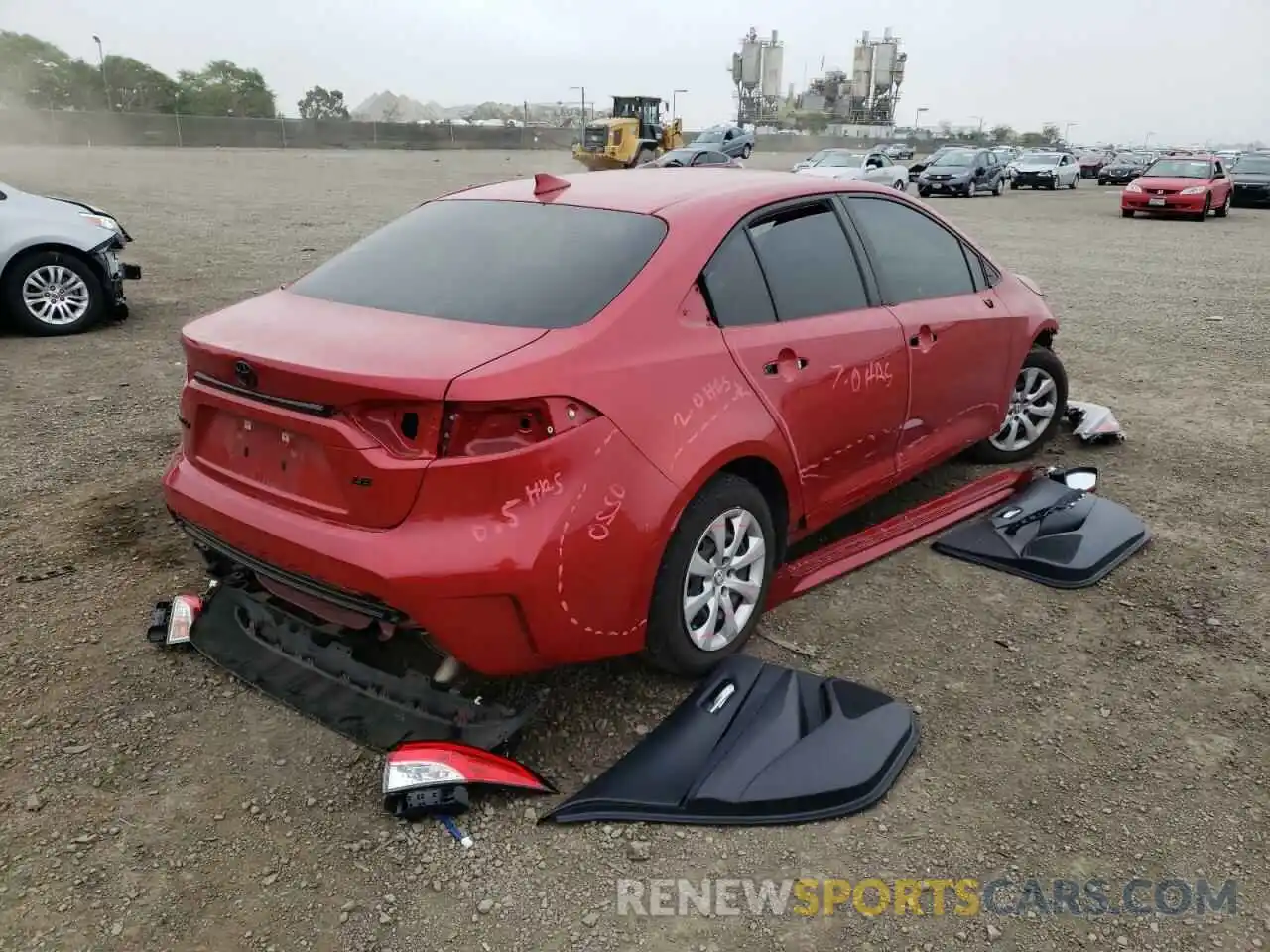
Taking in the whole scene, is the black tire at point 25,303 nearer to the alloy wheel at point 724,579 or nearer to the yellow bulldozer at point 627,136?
the alloy wheel at point 724,579

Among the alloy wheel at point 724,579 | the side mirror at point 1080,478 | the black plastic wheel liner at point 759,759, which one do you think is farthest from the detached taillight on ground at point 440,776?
the side mirror at point 1080,478

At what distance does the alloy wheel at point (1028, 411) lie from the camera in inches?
205

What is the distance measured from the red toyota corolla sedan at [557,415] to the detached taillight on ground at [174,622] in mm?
273

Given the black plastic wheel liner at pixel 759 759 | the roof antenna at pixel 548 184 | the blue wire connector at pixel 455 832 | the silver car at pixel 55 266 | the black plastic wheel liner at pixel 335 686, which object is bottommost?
Answer: the blue wire connector at pixel 455 832

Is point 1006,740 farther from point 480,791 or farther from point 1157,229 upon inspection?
point 1157,229

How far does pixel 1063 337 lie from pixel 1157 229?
13.7 m

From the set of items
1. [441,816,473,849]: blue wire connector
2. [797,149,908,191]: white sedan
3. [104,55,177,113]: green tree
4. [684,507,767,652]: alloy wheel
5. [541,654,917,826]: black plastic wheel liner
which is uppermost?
[104,55,177,113]: green tree

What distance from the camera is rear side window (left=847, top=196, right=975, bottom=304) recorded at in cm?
396

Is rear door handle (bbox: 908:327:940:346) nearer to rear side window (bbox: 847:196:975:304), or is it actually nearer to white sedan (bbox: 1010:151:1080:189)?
rear side window (bbox: 847:196:975:304)

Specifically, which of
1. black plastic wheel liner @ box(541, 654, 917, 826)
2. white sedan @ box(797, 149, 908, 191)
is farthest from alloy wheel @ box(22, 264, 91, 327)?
white sedan @ box(797, 149, 908, 191)

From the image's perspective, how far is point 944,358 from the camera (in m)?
4.21

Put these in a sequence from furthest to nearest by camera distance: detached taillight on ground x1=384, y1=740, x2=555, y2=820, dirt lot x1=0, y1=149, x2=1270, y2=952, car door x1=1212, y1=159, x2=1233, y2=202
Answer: car door x1=1212, y1=159, x2=1233, y2=202
detached taillight on ground x1=384, y1=740, x2=555, y2=820
dirt lot x1=0, y1=149, x2=1270, y2=952

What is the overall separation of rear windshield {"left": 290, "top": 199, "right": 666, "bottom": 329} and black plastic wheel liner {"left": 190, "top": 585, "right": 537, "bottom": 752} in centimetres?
110

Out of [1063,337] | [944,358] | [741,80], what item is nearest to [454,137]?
[1063,337]
